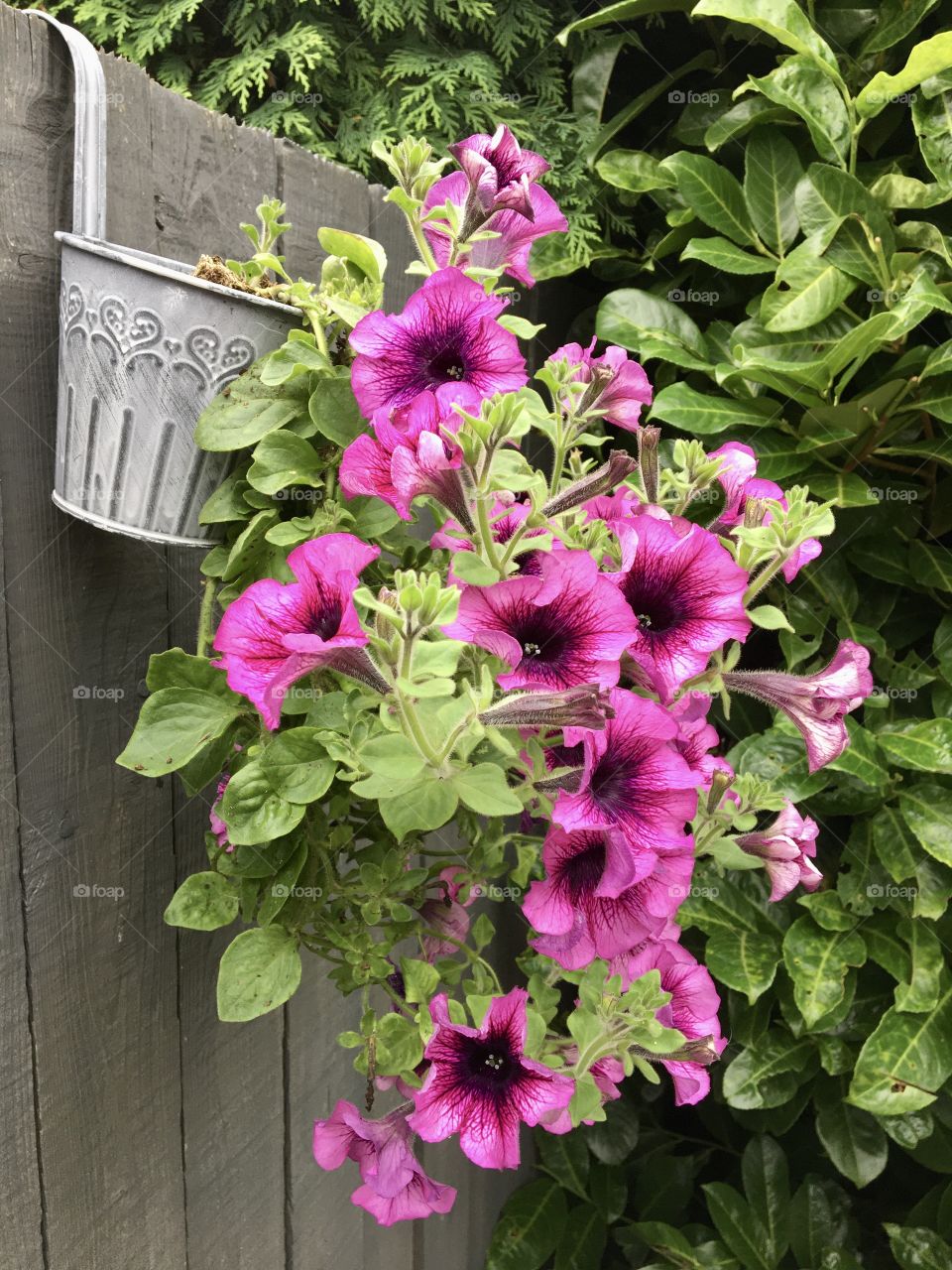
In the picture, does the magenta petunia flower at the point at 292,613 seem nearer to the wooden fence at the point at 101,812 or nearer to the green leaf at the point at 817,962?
the wooden fence at the point at 101,812

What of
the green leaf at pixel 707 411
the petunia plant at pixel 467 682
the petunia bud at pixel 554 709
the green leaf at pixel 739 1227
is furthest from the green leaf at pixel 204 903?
the green leaf at pixel 739 1227

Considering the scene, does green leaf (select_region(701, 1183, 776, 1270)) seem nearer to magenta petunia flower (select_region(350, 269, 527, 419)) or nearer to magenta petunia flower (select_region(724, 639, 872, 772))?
magenta petunia flower (select_region(724, 639, 872, 772))

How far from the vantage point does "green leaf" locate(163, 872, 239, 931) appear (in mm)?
767

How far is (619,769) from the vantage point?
66 centimetres

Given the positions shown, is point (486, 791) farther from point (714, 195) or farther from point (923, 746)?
point (714, 195)

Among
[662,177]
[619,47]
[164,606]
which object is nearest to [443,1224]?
[164,606]

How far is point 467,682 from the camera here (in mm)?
655

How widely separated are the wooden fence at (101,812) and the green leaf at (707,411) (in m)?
0.50

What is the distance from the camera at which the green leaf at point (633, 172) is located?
1438mm

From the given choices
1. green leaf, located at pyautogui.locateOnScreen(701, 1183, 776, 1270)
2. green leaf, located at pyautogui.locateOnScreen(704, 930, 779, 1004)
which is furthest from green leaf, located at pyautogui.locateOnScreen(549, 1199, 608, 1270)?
green leaf, located at pyautogui.locateOnScreen(704, 930, 779, 1004)

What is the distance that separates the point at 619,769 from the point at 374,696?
0.59ft

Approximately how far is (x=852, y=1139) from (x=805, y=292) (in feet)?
4.19

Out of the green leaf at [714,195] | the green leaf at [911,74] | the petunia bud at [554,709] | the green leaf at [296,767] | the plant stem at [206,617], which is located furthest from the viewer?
the green leaf at [714,195]

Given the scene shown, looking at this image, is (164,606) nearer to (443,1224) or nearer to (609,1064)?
(609,1064)
